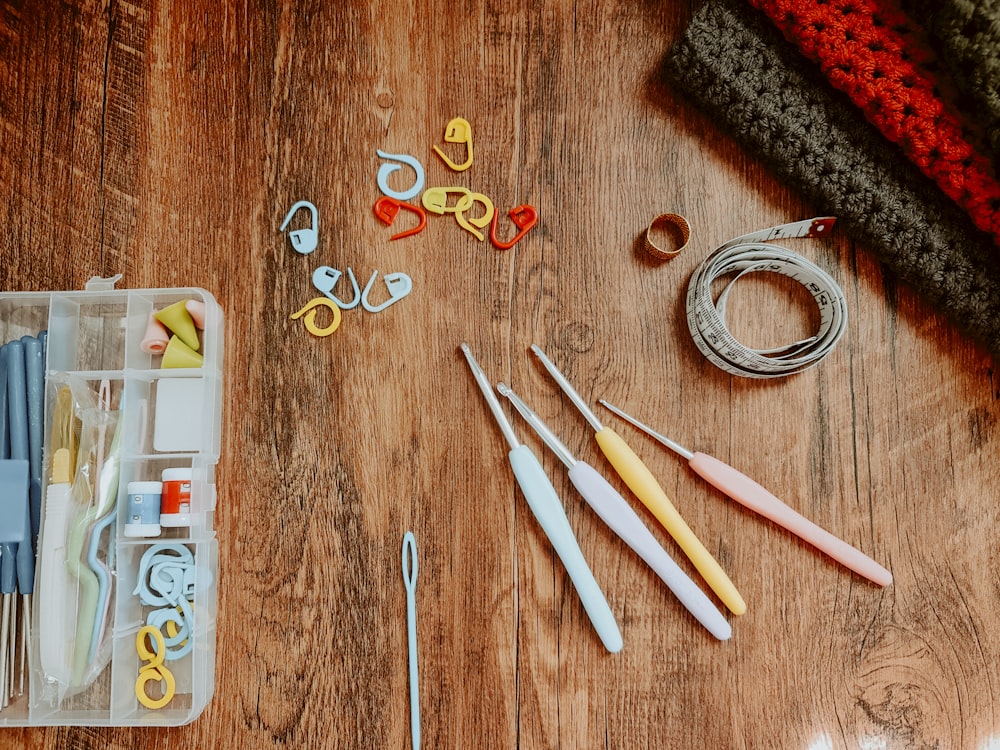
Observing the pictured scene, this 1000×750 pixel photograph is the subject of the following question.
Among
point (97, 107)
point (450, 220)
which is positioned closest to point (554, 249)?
point (450, 220)

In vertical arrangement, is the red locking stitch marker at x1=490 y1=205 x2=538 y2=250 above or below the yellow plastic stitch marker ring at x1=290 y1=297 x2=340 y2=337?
above

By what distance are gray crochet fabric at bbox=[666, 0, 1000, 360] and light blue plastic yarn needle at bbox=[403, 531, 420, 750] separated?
21.8 inches

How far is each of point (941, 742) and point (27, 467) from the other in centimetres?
95

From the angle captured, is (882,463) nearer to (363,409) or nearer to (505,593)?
(505,593)

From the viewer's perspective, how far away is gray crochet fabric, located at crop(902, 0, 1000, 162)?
674 mm

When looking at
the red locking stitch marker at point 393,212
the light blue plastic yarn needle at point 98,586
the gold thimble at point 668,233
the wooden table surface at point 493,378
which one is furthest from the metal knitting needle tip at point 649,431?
the light blue plastic yarn needle at point 98,586

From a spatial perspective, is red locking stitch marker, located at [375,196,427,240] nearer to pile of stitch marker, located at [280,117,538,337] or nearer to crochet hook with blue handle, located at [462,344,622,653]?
pile of stitch marker, located at [280,117,538,337]

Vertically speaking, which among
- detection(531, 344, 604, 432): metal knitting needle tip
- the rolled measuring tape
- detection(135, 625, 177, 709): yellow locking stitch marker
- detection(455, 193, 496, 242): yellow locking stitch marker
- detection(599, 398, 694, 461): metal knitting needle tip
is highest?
detection(455, 193, 496, 242): yellow locking stitch marker

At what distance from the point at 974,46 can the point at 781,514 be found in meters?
0.47

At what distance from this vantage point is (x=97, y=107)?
831mm

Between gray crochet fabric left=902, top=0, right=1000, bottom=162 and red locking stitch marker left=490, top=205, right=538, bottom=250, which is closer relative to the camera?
gray crochet fabric left=902, top=0, right=1000, bottom=162

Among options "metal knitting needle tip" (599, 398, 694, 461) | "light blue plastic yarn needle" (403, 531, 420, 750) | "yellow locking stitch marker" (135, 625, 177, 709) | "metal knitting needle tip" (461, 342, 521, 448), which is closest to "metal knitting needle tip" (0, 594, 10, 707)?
"yellow locking stitch marker" (135, 625, 177, 709)

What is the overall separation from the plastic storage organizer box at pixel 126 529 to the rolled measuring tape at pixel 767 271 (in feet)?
1.65

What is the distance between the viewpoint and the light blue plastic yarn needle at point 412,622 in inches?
29.8
